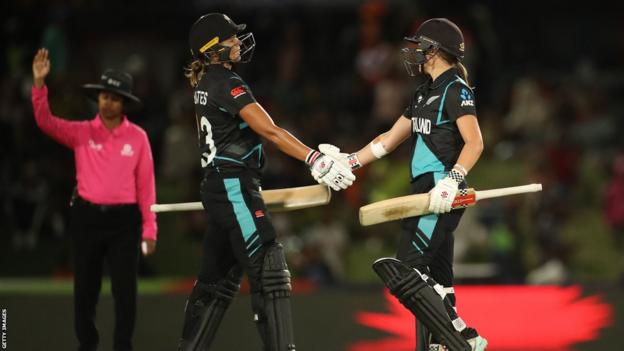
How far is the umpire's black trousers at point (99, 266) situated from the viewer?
546cm

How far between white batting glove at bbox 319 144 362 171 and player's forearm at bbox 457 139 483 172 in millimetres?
618

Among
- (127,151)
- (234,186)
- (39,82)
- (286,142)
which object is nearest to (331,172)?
(286,142)

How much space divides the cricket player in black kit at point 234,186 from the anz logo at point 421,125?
403mm

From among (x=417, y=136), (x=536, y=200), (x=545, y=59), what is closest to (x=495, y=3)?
(x=545, y=59)

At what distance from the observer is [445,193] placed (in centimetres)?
476

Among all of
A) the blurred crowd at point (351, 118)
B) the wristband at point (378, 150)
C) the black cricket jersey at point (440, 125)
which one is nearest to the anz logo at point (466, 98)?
the black cricket jersey at point (440, 125)

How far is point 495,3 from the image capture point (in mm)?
11250

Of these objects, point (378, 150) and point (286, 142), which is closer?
point (286, 142)

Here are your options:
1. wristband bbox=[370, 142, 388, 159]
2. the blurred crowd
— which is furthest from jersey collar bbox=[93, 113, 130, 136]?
the blurred crowd

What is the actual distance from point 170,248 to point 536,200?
128 inches

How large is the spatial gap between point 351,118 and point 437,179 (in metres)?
5.04

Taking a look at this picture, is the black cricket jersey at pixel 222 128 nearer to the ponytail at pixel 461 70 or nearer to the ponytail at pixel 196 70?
the ponytail at pixel 196 70

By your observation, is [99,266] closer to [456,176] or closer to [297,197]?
[297,197]

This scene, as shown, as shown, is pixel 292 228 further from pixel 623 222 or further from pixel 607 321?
pixel 607 321
